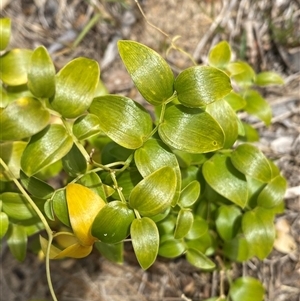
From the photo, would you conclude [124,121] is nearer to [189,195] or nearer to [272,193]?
[189,195]

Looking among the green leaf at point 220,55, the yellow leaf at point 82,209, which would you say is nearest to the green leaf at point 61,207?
the yellow leaf at point 82,209

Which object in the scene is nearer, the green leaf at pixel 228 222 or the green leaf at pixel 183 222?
the green leaf at pixel 183 222

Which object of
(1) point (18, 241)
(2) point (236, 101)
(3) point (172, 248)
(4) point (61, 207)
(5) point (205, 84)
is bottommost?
(1) point (18, 241)

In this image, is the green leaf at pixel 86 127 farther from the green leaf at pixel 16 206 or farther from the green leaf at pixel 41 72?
the green leaf at pixel 16 206

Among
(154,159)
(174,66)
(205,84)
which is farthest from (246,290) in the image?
(174,66)

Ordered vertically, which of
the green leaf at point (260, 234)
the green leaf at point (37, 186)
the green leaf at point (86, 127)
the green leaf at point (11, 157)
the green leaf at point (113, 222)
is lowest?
the green leaf at point (11, 157)

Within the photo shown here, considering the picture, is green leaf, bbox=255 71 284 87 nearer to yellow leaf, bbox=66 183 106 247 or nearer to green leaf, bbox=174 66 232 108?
green leaf, bbox=174 66 232 108

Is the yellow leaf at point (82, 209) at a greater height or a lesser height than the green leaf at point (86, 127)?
lesser
